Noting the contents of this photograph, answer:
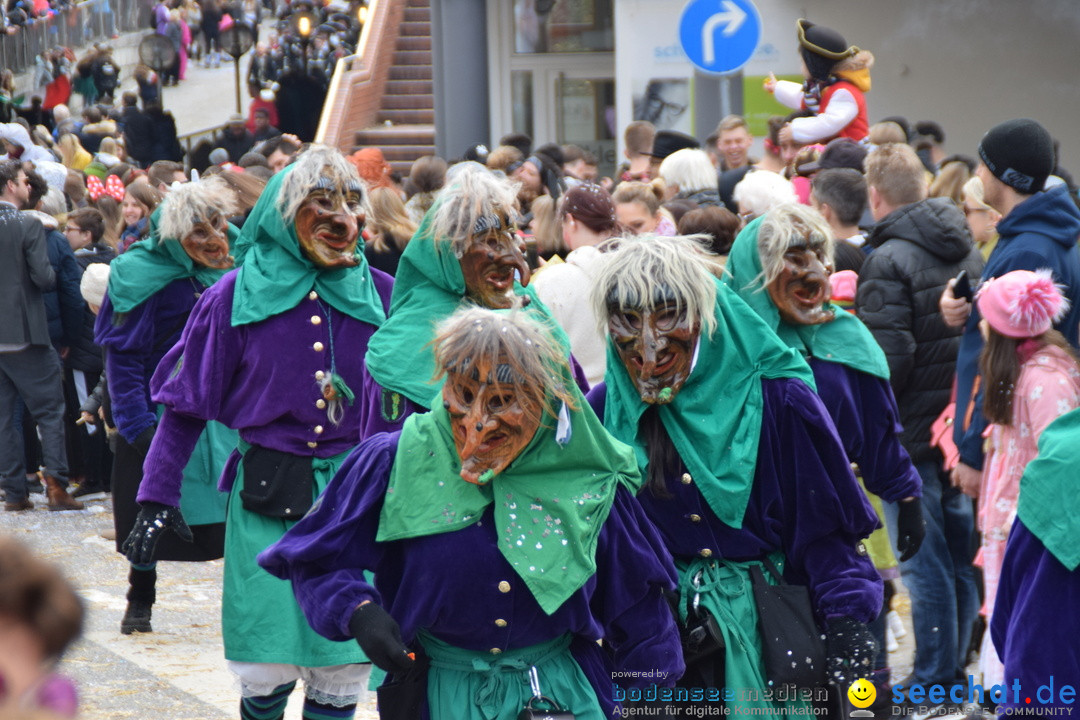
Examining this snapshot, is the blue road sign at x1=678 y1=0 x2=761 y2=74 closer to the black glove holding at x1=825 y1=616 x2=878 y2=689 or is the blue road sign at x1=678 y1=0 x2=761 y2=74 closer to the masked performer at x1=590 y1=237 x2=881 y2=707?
the masked performer at x1=590 y1=237 x2=881 y2=707

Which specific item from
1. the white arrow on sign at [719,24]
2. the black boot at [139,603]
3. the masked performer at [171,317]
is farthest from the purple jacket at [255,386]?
the white arrow on sign at [719,24]

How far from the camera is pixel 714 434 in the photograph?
11.5ft

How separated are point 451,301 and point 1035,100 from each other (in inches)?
402

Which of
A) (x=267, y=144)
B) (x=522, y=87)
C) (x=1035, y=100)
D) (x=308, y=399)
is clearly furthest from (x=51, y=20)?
(x=308, y=399)

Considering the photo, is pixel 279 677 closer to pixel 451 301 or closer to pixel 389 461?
pixel 451 301

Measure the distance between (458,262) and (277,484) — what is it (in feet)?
3.07

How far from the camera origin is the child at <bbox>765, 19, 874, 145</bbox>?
27.8 ft

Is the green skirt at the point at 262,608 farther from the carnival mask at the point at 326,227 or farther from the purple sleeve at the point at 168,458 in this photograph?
the carnival mask at the point at 326,227

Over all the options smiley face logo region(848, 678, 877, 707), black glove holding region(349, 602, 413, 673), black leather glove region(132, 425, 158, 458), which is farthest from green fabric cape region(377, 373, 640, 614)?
black leather glove region(132, 425, 158, 458)

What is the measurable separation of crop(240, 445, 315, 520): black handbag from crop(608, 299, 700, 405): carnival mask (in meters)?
1.48

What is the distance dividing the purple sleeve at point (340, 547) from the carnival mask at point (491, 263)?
1.28m

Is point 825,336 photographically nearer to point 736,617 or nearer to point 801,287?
point 801,287

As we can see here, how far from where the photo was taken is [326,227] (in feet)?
15.7

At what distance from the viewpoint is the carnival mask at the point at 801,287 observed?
4.24 metres
